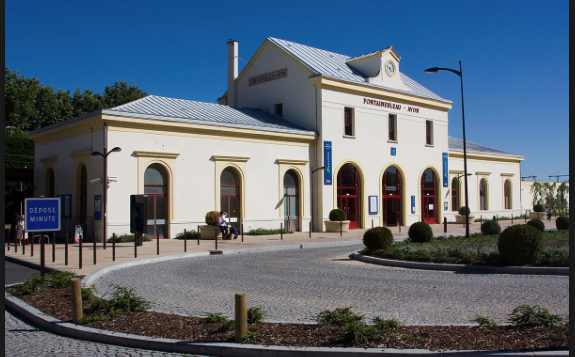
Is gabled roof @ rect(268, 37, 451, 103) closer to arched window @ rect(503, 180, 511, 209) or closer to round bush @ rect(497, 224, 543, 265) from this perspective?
arched window @ rect(503, 180, 511, 209)

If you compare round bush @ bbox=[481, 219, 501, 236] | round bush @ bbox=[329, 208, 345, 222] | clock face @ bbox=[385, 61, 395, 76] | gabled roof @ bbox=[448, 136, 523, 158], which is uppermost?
clock face @ bbox=[385, 61, 395, 76]

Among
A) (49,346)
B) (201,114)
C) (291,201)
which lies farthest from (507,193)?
(49,346)

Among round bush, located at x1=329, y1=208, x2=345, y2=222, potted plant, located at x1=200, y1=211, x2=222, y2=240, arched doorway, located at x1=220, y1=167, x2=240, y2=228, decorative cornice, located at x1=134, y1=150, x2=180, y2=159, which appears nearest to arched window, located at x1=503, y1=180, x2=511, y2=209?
round bush, located at x1=329, y1=208, x2=345, y2=222

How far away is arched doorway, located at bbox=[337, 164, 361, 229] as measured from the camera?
115 feet

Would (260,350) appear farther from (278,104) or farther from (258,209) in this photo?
(278,104)

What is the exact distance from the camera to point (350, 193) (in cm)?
3575

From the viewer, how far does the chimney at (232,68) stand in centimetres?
3981

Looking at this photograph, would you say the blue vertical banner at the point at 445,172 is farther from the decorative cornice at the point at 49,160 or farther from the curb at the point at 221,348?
the curb at the point at 221,348

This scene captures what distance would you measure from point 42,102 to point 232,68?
3004 centimetres

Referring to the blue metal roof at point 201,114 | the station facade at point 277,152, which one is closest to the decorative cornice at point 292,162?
the station facade at point 277,152

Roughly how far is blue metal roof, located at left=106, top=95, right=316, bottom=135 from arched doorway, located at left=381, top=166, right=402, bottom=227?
24.6ft

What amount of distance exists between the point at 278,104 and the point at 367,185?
794cm

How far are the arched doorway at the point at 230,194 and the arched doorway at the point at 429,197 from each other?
52.5 feet

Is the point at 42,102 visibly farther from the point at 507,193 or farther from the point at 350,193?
the point at 507,193
